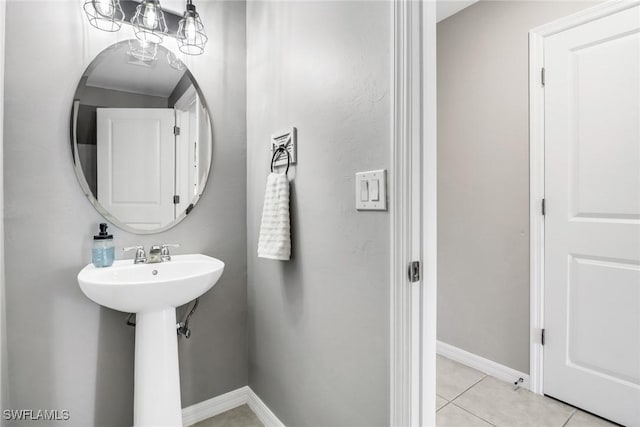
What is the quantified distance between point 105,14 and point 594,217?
245 centimetres

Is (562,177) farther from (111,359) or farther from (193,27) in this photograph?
(111,359)

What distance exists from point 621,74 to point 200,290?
2.17 m

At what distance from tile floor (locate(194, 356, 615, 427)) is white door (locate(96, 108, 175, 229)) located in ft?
3.48

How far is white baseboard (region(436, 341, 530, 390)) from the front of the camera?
6.39 feet

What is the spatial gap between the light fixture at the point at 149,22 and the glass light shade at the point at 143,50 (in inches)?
0.7

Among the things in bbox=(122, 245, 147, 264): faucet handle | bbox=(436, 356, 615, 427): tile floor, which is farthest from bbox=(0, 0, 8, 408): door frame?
bbox=(436, 356, 615, 427): tile floor

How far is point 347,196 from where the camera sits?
3.64ft

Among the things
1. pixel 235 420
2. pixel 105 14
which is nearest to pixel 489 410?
pixel 235 420

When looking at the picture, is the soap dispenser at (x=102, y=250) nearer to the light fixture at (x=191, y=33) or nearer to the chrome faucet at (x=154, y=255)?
the chrome faucet at (x=154, y=255)

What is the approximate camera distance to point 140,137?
4.90 feet

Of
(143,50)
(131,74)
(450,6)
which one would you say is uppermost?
(450,6)

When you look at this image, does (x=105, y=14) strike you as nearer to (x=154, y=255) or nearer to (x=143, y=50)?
(x=143, y=50)

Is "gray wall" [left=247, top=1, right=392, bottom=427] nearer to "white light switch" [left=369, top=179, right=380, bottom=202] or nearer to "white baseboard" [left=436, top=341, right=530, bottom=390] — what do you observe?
"white light switch" [left=369, top=179, right=380, bottom=202]

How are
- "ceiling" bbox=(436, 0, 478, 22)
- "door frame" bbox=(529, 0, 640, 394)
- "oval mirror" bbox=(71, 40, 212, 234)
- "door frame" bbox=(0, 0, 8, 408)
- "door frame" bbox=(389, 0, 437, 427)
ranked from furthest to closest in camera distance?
"ceiling" bbox=(436, 0, 478, 22), "door frame" bbox=(529, 0, 640, 394), "oval mirror" bbox=(71, 40, 212, 234), "door frame" bbox=(0, 0, 8, 408), "door frame" bbox=(389, 0, 437, 427)
